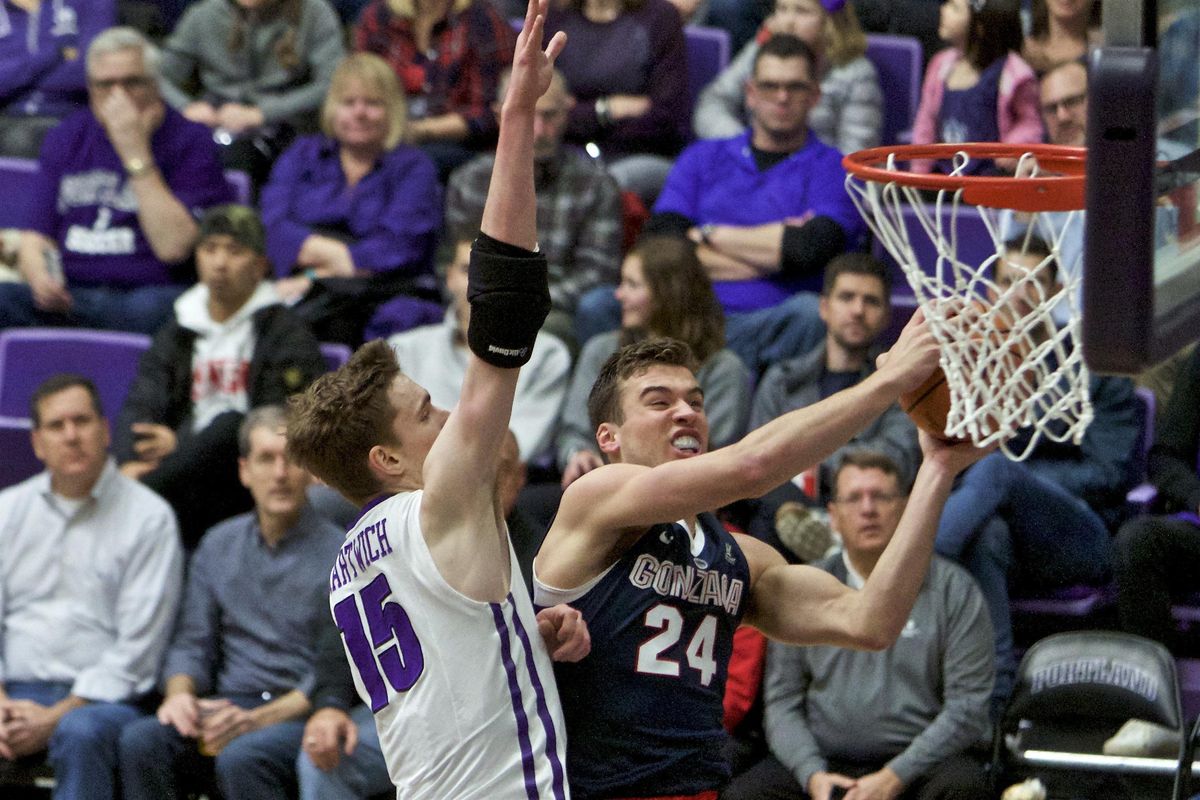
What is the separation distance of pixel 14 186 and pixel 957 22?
4.82 metres

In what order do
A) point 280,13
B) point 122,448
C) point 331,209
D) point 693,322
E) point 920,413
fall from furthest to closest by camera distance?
point 280,13
point 331,209
point 122,448
point 693,322
point 920,413

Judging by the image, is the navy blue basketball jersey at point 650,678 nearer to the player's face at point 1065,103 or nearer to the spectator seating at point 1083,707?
the spectator seating at point 1083,707

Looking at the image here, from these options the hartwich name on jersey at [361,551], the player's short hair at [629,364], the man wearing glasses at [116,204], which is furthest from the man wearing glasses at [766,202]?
the hartwich name on jersey at [361,551]

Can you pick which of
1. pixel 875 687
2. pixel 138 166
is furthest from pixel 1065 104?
pixel 138 166

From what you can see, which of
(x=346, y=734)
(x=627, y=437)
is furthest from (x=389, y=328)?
(x=627, y=437)

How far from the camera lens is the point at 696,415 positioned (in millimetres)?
4188

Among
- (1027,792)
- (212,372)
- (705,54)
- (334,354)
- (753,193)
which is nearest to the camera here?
(1027,792)

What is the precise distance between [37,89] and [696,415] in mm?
6643

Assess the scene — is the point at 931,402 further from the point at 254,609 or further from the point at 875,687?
the point at 254,609

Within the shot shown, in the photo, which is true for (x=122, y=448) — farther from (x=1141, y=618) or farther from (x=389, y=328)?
(x=1141, y=618)

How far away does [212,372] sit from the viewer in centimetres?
762

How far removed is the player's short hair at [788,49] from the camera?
7836mm

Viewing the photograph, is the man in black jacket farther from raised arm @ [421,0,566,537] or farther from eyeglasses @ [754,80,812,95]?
raised arm @ [421,0,566,537]

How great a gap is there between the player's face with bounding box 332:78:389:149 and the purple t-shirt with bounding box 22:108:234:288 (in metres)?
0.66
